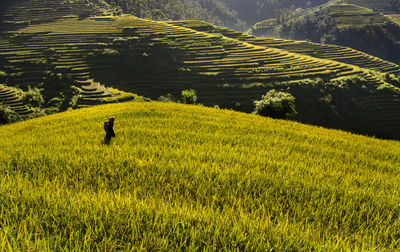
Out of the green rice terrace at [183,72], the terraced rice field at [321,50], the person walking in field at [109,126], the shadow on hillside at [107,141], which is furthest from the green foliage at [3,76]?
the terraced rice field at [321,50]

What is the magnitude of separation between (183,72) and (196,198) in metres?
90.5

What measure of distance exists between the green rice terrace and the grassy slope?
66.2 metres

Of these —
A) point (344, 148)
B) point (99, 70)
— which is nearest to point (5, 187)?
point (344, 148)

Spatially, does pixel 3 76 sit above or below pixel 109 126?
below

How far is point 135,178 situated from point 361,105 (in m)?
95.3

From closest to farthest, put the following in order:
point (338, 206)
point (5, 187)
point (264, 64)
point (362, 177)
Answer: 1. point (5, 187)
2. point (338, 206)
3. point (362, 177)
4. point (264, 64)

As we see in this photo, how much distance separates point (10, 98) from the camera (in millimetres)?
61844

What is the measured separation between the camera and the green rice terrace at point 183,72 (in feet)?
237

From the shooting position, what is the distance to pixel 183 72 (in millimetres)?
89312

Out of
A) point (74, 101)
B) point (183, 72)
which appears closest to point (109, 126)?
point (74, 101)

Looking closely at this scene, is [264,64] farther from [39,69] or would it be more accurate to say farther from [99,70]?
[39,69]

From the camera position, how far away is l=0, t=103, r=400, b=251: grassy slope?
1.86 m

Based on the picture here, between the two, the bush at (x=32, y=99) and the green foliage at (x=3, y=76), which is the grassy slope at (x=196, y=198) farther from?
the green foliage at (x=3, y=76)

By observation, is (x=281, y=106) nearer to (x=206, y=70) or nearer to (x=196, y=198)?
(x=196, y=198)
